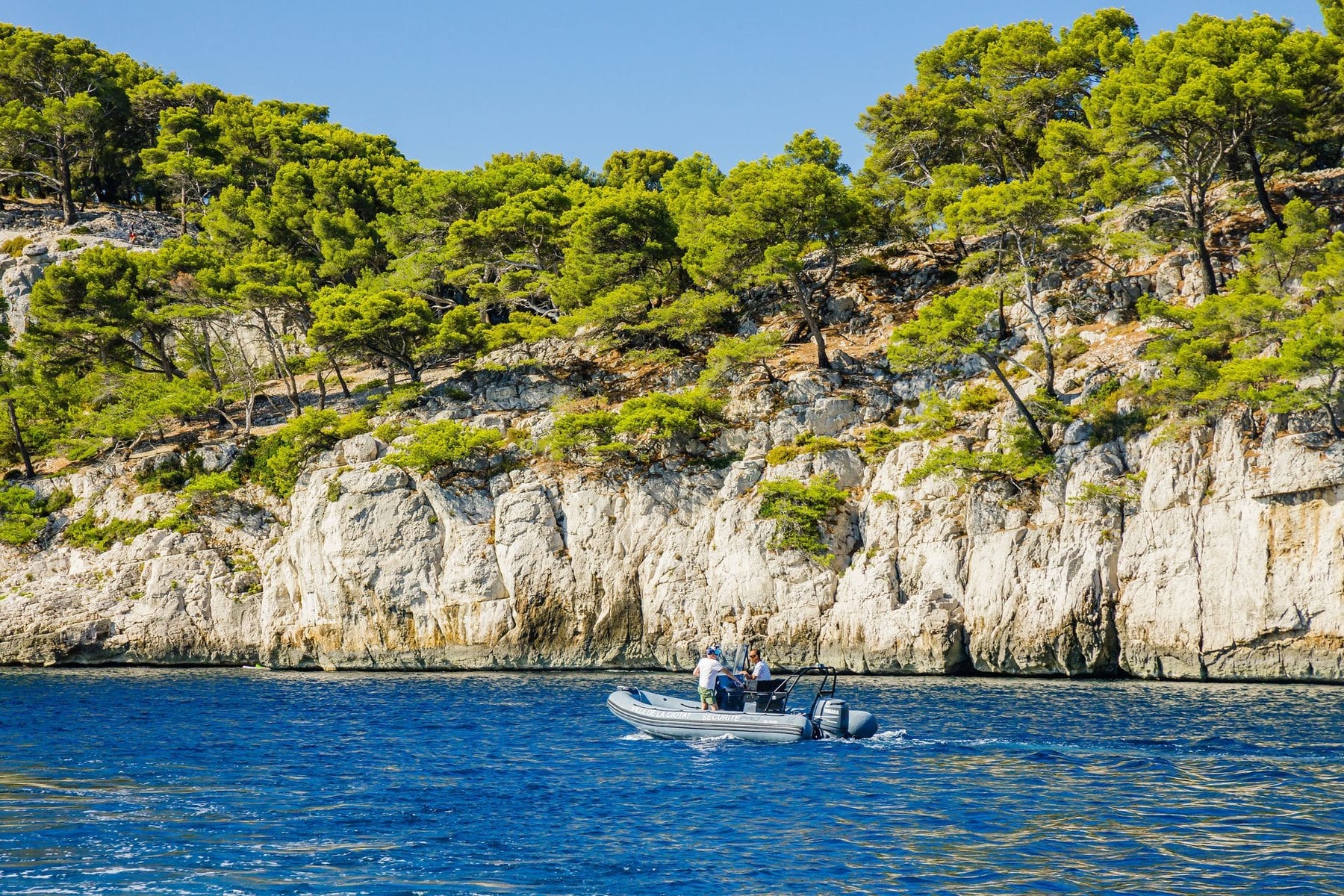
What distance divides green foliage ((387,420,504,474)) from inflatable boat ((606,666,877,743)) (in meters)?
21.9

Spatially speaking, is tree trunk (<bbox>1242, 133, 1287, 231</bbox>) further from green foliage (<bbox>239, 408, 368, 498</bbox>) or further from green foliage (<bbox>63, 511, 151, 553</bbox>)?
green foliage (<bbox>63, 511, 151, 553</bbox>)

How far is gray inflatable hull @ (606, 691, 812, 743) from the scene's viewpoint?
26641mm

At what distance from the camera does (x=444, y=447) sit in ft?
158

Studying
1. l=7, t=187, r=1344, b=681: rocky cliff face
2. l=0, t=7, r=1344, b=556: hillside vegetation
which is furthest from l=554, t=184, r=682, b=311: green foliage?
l=7, t=187, r=1344, b=681: rocky cliff face

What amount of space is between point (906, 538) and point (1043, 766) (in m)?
20.6

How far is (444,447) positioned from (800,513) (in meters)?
16.9

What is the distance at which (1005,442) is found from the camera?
42219mm

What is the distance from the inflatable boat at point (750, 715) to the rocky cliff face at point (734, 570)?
13.3 metres

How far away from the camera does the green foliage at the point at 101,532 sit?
5181 cm

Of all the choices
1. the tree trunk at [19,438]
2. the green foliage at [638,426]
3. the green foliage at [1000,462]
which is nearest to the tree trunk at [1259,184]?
the green foliage at [1000,462]

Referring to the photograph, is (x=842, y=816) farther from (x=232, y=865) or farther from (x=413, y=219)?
(x=413, y=219)

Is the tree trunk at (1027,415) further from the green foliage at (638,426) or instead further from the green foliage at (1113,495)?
the green foliage at (638,426)

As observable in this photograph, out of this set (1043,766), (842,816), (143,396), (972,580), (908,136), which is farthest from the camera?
(908,136)

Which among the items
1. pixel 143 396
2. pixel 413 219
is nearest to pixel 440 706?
pixel 143 396
